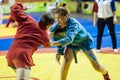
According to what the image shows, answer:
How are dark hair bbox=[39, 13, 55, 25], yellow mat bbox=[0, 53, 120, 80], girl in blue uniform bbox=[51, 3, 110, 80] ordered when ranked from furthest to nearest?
yellow mat bbox=[0, 53, 120, 80], girl in blue uniform bbox=[51, 3, 110, 80], dark hair bbox=[39, 13, 55, 25]

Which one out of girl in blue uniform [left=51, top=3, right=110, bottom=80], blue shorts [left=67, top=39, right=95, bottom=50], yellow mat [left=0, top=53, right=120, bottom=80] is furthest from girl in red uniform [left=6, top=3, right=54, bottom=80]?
yellow mat [left=0, top=53, right=120, bottom=80]

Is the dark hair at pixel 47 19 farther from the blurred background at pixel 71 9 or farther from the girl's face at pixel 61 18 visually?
the blurred background at pixel 71 9

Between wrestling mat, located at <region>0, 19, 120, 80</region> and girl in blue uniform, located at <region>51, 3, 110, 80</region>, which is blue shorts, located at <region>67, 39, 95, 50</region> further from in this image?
wrestling mat, located at <region>0, 19, 120, 80</region>

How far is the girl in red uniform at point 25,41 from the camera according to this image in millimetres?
4219

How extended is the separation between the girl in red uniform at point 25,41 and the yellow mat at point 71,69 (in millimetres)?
2072

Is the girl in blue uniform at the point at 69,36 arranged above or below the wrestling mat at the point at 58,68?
above

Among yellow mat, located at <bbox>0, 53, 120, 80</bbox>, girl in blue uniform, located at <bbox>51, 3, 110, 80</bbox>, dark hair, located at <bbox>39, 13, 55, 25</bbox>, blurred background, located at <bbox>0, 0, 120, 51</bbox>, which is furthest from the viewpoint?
blurred background, located at <bbox>0, 0, 120, 51</bbox>

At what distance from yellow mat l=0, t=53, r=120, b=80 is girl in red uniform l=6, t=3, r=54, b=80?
6.80 ft

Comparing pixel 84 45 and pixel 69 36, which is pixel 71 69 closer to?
pixel 84 45

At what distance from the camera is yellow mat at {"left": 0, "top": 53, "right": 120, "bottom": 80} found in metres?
6.42

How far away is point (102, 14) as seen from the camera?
862 centimetres

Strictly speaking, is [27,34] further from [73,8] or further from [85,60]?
[73,8]

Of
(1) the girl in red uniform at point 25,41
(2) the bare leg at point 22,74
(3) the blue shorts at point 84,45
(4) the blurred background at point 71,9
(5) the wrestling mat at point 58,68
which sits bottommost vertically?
(4) the blurred background at point 71,9

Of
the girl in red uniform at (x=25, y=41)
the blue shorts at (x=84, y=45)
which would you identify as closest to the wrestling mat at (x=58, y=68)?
the blue shorts at (x=84, y=45)
